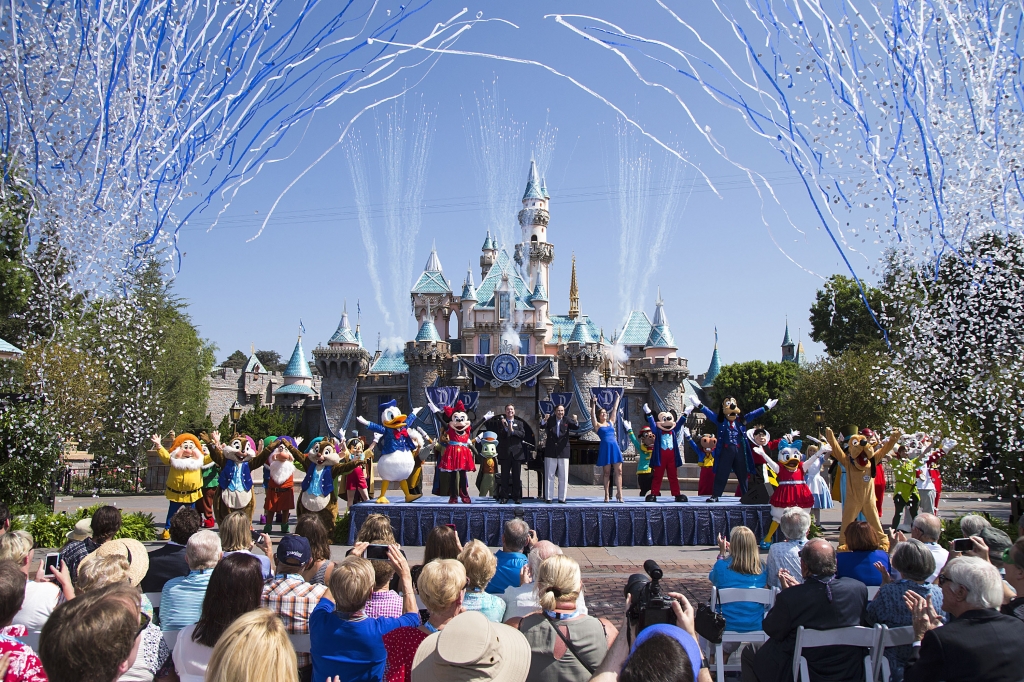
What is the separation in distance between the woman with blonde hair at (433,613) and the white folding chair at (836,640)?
1.93 metres

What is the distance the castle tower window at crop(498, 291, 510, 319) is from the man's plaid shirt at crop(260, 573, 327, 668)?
152 feet

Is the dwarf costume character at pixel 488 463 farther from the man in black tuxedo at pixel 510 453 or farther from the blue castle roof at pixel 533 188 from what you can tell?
the blue castle roof at pixel 533 188

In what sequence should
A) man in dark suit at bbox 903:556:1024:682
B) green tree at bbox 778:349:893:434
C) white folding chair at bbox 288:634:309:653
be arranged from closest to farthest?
man in dark suit at bbox 903:556:1024:682
white folding chair at bbox 288:634:309:653
green tree at bbox 778:349:893:434

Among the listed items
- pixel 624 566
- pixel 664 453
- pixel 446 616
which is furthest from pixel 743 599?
pixel 664 453

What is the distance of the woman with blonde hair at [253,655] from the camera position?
2.27 metres

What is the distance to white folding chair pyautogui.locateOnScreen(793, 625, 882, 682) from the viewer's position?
4.05m

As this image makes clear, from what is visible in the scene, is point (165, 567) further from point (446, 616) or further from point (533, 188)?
point (533, 188)

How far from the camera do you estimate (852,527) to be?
5195mm

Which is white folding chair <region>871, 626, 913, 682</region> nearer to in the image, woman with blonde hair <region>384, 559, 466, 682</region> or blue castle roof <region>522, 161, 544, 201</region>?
woman with blonde hair <region>384, 559, 466, 682</region>

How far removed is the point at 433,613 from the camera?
349 cm

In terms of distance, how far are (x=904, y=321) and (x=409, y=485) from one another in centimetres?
1932

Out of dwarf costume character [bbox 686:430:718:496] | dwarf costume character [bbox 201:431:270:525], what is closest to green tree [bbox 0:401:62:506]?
dwarf costume character [bbox 201:431:270:525]

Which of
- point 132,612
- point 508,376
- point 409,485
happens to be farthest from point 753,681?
point 508,376

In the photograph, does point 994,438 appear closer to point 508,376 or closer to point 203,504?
point 203,504
